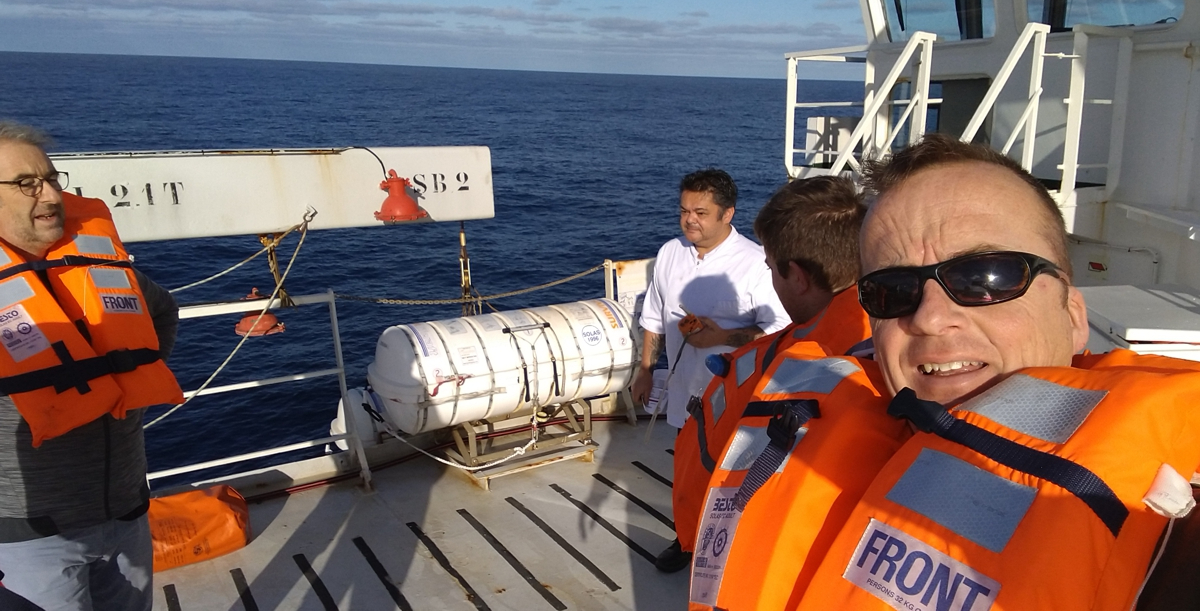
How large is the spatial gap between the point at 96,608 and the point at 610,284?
13.2 ft

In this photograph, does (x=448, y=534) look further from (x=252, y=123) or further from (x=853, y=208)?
(x=252, y=123)

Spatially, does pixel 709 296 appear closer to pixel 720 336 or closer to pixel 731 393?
pixel 720 336

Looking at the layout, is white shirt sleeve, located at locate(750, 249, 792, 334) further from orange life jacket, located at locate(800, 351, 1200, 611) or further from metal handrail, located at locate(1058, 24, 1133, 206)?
metal handrail, located at locate(1058, 24, 1133, 206)

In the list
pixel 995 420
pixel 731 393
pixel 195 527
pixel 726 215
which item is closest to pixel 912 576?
pixel 995 420

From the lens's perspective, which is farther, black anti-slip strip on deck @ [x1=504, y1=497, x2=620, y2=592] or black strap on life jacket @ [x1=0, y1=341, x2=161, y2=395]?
black anti-slip strip on deck @ [x1=504, y1=497, x2=620, y2=592]

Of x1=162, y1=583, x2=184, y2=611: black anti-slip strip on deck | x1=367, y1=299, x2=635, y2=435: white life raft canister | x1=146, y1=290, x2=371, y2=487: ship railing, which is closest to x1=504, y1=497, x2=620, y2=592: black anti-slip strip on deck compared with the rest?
x1=367, y1=299, x2=635, y2=435: white life raft canister

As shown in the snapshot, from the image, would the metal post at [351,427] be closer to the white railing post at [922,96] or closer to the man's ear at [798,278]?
the man's ear at [798,278]

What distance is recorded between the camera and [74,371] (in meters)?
2.50

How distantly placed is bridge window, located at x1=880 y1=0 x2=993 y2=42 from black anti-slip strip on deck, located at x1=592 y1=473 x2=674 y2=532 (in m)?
5.56

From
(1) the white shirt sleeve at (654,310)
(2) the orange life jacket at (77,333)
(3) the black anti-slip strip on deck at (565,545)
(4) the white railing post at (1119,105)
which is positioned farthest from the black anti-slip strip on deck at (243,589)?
(4) the white railing post at (1119,105)

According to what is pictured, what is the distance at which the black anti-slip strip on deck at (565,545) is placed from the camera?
3.88 meters

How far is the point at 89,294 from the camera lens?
2.65 metres

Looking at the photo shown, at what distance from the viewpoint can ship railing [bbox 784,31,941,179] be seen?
20.8 feet

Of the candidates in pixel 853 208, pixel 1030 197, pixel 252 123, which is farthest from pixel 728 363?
pixel 252 123
